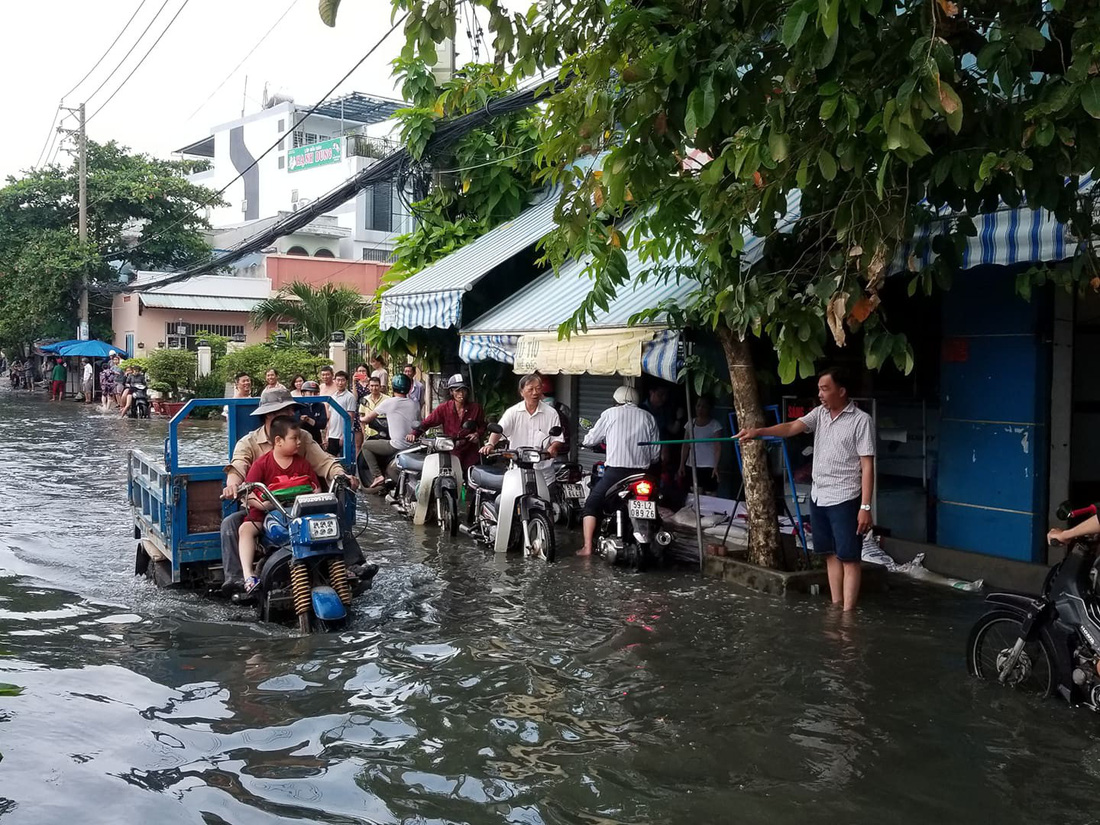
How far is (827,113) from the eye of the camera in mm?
5223

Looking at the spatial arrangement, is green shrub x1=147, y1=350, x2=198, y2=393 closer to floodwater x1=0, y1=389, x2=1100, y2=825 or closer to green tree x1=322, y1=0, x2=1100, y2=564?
floodwater x1=0, y1=389, x2=1100, y2=825

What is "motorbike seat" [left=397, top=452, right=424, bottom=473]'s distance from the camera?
12938 millimetres

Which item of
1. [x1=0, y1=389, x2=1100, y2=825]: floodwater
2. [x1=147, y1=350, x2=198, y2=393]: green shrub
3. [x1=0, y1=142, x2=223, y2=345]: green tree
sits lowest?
[x1=0, y1=389, x2=1100, y2=825]: floodwater

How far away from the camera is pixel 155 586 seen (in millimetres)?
8773

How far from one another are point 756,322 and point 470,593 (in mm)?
3272

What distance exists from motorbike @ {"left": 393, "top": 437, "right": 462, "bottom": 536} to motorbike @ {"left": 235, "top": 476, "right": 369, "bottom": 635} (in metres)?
4.21

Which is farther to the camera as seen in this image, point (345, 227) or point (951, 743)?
point (345, 227)

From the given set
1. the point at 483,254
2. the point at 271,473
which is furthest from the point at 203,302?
the point at 271,473

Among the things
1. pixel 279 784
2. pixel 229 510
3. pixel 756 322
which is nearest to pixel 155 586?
pixel 229 510

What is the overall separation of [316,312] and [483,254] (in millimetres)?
15154

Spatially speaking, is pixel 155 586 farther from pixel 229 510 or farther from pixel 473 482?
pixel 473 482

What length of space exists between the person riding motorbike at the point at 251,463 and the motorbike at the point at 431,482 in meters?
3.62

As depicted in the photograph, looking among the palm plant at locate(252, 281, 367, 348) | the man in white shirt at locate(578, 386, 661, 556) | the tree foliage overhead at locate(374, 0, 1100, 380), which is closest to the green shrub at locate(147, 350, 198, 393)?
the palm plant at locate(252, 281, 367, 348)

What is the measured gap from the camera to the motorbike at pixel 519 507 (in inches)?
396
